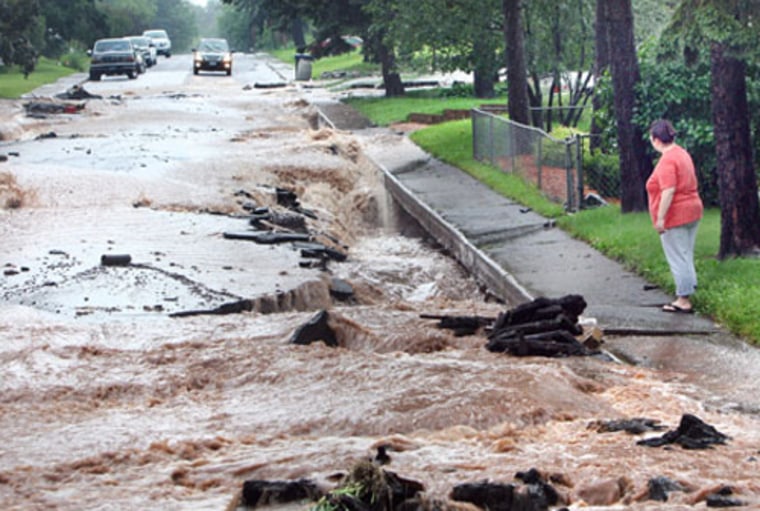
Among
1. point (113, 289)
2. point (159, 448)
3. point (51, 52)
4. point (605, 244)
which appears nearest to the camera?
point (159, 448)

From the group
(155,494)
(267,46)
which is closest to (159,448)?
(155,494)

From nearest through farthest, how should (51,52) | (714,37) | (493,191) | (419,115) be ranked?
(714,37), (493,191), (419,115), (51,52)

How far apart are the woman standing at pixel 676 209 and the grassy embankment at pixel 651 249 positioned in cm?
28

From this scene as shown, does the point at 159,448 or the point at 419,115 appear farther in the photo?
the point at 419,115

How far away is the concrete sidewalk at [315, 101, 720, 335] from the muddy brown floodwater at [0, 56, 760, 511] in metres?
0.47

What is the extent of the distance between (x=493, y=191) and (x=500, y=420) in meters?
13.8

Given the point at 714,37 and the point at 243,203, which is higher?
the point at 714,37

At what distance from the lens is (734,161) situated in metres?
14.3

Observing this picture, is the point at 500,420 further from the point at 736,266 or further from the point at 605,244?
the point at 605,244

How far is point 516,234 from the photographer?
18047mm

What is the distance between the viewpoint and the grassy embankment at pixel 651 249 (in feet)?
40.5

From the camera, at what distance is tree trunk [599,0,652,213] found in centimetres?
1828

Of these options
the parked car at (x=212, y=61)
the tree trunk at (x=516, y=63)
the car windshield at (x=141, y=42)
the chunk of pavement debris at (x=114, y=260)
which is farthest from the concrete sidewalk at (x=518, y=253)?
the car windshield at (x=141, y=42)

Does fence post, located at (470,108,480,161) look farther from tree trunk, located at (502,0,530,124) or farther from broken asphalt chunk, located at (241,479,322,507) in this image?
broken asphalt chunk, located at (241,479,322,507)
